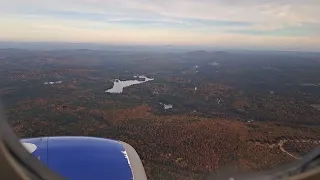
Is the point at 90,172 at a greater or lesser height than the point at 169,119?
greater

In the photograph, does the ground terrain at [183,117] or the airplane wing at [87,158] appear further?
the ground terrain at [183,117]

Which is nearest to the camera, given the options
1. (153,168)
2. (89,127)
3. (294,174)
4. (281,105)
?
(294,174)

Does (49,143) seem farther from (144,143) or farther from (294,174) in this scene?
(144,143)

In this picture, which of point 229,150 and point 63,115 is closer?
point 229,150

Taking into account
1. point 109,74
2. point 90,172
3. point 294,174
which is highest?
point 294,174

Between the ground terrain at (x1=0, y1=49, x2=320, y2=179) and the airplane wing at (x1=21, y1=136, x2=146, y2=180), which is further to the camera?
the ground terrain at (x1=0, y1=49, x2=320, y2=179)

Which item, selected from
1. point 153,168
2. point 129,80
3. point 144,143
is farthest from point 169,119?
point 129,80

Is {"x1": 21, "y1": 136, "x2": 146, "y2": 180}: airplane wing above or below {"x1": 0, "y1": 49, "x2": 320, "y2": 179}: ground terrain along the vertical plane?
above

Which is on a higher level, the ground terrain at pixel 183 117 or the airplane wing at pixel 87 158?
the airplane wing at pixel 87 158

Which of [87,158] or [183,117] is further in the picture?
[183,117]

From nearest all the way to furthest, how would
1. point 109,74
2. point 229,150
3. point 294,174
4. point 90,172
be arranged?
point 294,174
point 90,172
point 229,150
point 109,74

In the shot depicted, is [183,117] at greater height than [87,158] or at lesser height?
lesser
